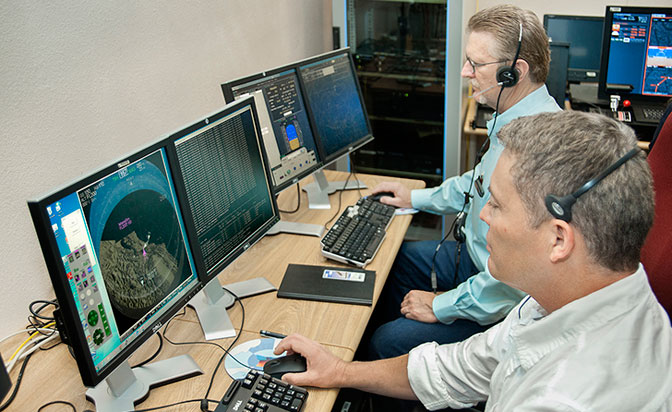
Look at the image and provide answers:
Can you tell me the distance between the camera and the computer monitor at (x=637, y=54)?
2721 millimetres

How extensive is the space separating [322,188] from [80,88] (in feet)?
3.17

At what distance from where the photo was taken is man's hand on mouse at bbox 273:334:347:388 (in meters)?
1.30

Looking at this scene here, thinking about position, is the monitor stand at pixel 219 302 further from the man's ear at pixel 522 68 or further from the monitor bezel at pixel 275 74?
the man's ear at pixel 522 68

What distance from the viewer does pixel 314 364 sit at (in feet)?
4.33

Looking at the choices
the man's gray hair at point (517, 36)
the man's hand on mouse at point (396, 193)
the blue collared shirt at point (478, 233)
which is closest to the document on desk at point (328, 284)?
the blue collared shirt at point (478, 233)

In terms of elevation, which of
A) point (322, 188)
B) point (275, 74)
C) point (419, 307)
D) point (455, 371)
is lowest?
point (419, 307)

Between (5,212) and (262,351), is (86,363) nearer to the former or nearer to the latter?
(262,351)

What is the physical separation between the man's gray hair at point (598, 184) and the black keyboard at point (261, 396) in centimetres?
62

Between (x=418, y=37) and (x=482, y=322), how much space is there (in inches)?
67.2

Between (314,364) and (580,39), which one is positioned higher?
(580,39)

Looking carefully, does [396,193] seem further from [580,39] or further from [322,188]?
[580,39]

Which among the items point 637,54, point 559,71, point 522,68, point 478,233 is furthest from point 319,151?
point 637,54

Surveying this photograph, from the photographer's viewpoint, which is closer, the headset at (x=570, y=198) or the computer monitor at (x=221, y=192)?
the headset at (x=570, y=198)

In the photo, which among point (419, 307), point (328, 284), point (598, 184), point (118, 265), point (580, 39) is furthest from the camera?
point (580, 39)
